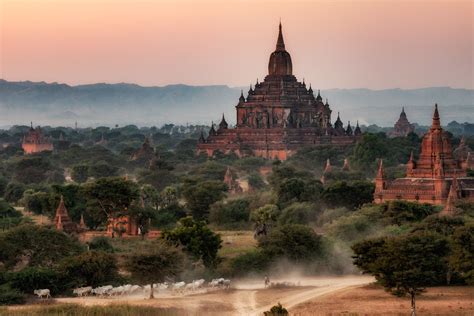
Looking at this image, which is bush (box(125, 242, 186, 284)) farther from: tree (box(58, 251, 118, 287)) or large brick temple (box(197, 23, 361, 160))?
large brick temple (box(197, 23, 361, 160))

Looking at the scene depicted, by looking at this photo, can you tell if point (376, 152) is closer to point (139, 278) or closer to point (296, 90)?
point (296, 90)

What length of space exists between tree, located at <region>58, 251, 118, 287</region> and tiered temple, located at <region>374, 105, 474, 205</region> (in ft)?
71.6

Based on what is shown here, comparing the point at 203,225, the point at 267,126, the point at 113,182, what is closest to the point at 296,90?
the point at 267,126

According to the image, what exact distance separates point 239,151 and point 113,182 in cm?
5713

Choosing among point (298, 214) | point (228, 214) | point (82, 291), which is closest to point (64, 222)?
point (228, 214)

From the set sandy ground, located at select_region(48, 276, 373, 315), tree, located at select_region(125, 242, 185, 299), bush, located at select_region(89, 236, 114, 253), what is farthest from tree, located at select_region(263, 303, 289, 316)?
bush, located at select_region(89, 236, 114, 253)

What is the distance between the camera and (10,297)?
45.8 meters

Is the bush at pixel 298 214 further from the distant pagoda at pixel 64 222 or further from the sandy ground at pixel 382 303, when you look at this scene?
the sandy ground at pixel 382 303

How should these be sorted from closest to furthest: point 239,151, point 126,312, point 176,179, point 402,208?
point 126,312, point 402,208, point 176,179, point 239,151

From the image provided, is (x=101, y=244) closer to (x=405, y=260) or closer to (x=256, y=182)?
(x=405, y=260)

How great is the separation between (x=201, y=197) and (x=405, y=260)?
3014cm

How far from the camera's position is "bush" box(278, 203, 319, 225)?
66250 millimetres

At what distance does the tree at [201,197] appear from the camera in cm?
7444

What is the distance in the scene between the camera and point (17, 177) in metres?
109
